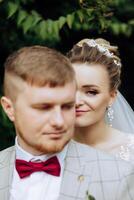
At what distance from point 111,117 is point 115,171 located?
6.91 feet

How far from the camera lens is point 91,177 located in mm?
3895

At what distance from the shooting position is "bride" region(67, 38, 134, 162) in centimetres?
510

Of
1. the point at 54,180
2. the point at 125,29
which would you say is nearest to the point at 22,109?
the point at 54,180

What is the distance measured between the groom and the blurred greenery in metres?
2.23

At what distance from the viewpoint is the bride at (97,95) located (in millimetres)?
5098

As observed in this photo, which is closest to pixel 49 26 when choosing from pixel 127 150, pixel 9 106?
pixel 127 150

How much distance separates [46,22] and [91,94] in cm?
140

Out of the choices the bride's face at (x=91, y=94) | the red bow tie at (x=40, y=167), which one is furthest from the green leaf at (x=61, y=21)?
the red bow tie at (x=40, y=167)

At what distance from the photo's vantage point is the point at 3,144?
6453 millimetres

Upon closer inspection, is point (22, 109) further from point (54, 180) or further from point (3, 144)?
point (3, 144)

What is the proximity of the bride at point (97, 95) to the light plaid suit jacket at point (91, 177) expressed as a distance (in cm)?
108

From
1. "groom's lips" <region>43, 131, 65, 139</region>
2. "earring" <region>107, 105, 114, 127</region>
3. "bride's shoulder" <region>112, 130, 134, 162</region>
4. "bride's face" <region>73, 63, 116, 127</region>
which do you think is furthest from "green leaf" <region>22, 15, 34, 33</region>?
"groom's lips" <region>43, 131, 65, 139</region>

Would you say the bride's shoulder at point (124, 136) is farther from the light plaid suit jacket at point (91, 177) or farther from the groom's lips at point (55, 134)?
the groom's lips at point (55, 134)

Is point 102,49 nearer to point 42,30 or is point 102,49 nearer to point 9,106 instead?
point 42,30
